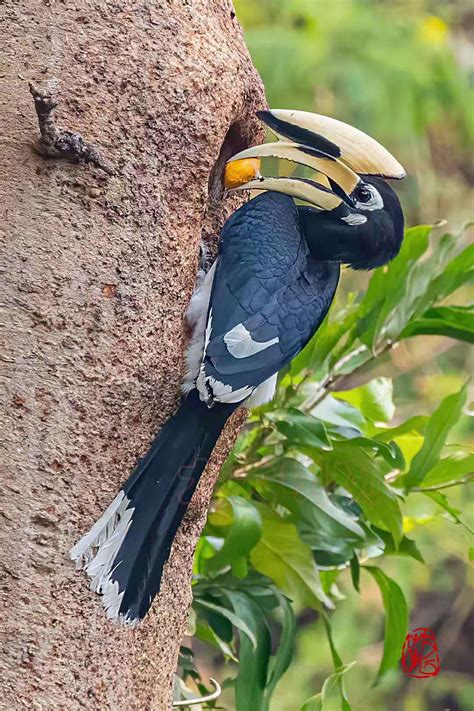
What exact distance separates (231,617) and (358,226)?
2.22 ft

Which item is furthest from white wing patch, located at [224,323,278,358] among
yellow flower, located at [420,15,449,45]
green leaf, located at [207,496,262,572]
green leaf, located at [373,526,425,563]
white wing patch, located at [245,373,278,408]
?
yellow flower, located at [420,15,449,45]

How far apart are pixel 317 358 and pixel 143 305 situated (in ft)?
1.99

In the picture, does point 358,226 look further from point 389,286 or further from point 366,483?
point 366,483

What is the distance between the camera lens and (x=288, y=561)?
74.9 inches

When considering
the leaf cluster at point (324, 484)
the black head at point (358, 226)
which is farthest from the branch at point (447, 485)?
the black head at point (358, 226)

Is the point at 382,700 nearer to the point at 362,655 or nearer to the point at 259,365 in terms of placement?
the point at 362,655

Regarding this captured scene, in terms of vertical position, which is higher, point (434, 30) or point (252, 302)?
point (252, 302)

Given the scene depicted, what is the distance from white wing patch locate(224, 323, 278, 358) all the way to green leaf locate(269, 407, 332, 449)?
0.32 meters

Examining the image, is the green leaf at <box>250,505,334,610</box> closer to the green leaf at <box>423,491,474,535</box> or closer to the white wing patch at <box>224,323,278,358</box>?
the green leaf at <box>423,491,474,535</box>

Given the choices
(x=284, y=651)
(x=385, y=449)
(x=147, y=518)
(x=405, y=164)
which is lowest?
(x=405, y=164)

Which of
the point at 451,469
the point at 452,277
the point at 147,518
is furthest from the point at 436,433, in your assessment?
the point at 147,518

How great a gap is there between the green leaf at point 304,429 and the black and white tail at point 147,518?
0.36 metres

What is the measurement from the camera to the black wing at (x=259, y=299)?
1482mm

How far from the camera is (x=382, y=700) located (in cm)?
431
